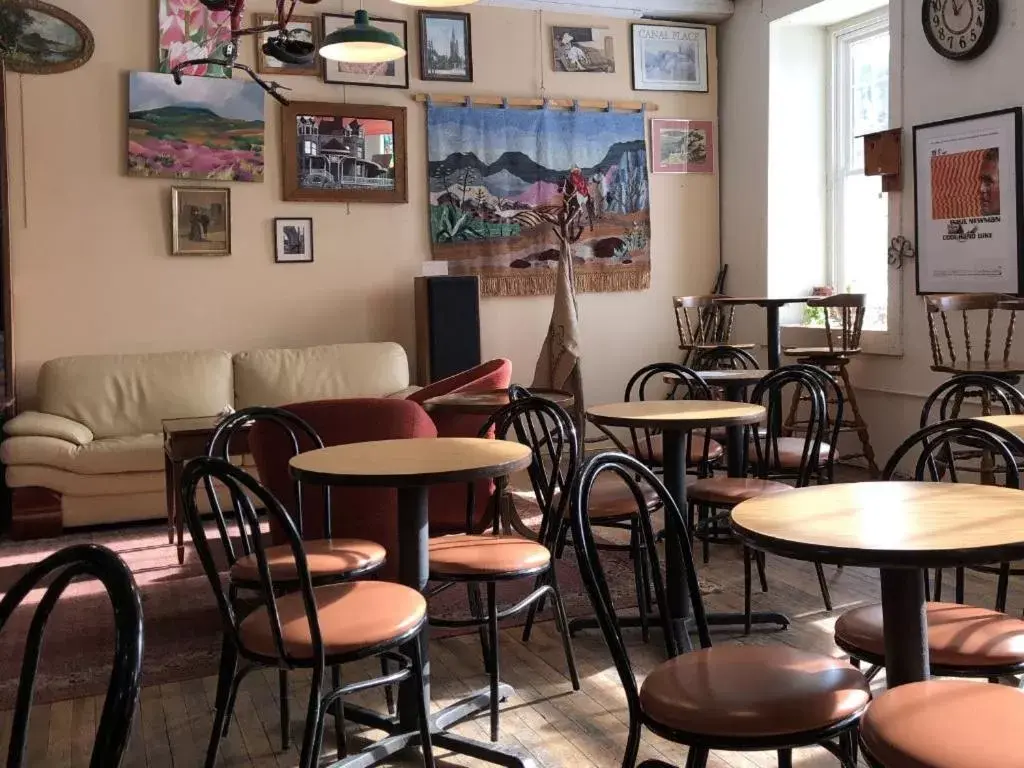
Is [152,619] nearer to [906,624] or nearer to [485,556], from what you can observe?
[485,556]

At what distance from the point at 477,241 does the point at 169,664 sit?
4.22 m

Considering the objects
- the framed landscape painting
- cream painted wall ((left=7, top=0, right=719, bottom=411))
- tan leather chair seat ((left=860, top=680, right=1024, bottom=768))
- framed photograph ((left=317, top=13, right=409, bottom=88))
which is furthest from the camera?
framed photograph ((left=317, top=13, right=409, bottom=88))

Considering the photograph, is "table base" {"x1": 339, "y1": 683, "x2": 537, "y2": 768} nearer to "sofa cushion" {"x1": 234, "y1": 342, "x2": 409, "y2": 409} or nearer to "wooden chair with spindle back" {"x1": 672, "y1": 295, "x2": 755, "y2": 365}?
"sofa cushion" {"x1": 234, "y1": 342, "x2": 409, "y2": 409}

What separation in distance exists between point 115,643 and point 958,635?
1.66m

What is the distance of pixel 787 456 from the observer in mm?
4250

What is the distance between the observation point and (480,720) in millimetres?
2877

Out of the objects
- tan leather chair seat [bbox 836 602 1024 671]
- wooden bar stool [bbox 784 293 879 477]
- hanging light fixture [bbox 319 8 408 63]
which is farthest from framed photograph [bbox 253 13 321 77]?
tan leather chair seat [bbox 836 602 1024 671]

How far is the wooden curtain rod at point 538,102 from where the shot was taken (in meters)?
6.93

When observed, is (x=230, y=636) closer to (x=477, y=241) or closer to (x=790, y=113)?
(x=477, y=241)

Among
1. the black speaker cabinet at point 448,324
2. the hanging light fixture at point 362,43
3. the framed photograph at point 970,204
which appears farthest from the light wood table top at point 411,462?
the framed photograph at point 970,204

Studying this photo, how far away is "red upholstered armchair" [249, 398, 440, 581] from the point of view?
11.1ft

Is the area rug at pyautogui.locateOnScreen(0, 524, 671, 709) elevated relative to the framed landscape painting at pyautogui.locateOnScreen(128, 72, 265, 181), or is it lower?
lower

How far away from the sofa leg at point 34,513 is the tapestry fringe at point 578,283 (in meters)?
3.09

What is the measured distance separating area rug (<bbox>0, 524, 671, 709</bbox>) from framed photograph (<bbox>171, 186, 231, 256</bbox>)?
2.11 metres
